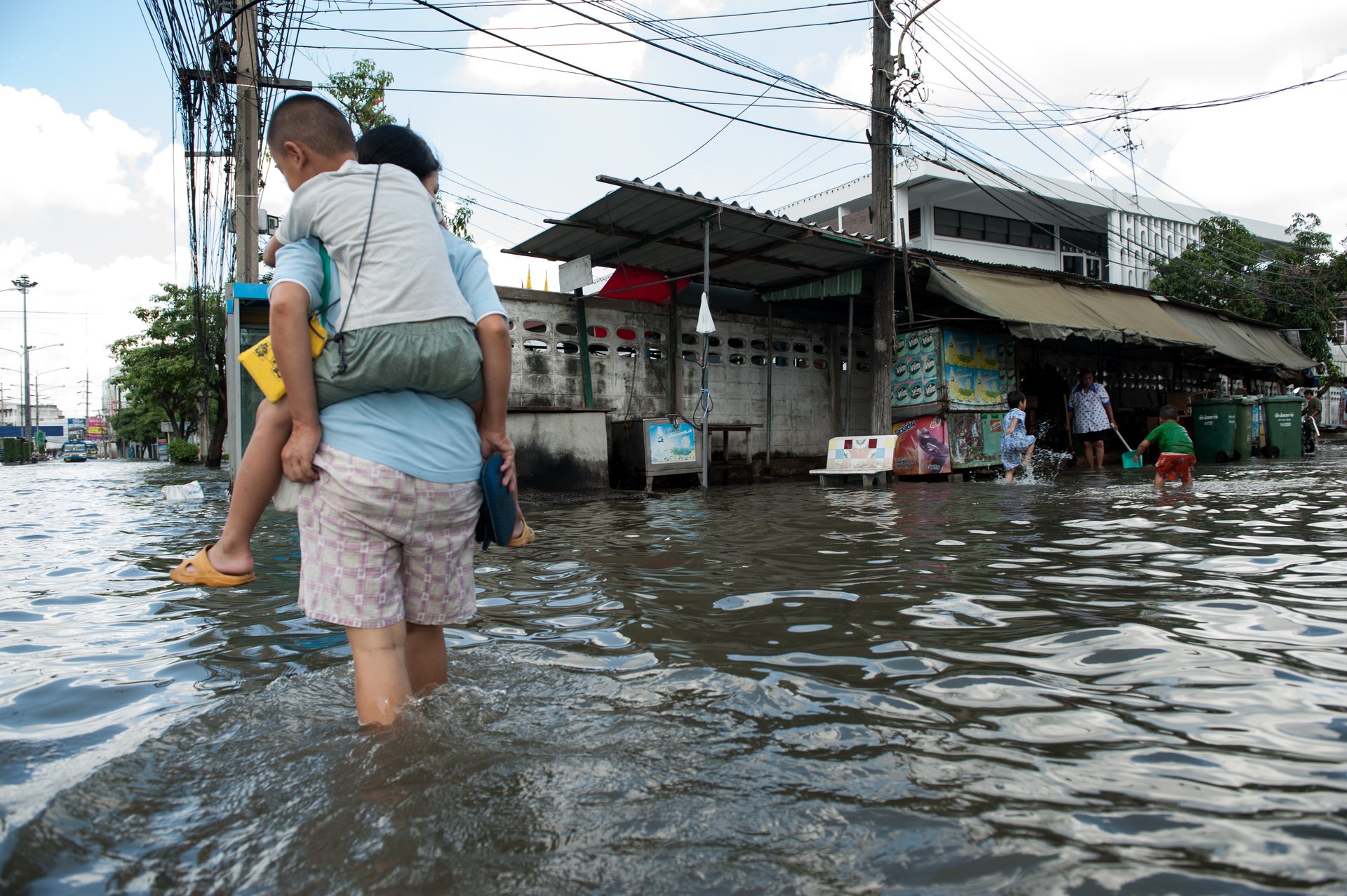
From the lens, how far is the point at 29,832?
62.8 inches

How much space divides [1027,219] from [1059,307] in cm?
1527

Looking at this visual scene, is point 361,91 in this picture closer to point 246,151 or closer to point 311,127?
point 246,151

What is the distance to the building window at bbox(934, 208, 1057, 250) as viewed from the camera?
29172 millimetres

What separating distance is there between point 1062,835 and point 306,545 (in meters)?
1.82

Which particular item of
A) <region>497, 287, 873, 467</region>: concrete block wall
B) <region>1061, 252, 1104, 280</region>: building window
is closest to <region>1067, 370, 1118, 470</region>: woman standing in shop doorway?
<region>497, 287, 873, 467</region>: concrete block wall

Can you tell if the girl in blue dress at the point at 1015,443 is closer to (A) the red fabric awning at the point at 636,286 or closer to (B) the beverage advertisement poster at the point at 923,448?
(B) the beverage advertisement poster at the point at 923,448

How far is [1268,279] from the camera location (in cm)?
2562

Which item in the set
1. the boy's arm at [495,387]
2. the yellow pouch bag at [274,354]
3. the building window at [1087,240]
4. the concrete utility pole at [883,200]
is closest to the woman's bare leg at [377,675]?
the boy's arm at [495,387]

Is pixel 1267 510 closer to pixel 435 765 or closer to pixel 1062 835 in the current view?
pixel 1062 835

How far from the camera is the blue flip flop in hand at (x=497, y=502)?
214cm

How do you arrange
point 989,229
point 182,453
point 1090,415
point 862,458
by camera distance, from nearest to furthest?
1. point 862,458
2. point 1090,415
3. point 989,229
4. point 182,453

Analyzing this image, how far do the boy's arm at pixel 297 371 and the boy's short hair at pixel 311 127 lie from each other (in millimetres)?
463

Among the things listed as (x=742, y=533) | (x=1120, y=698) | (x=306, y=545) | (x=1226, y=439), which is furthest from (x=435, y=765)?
(x=1226, y=439)

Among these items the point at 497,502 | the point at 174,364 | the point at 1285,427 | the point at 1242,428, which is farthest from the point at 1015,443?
the point at 174,364
